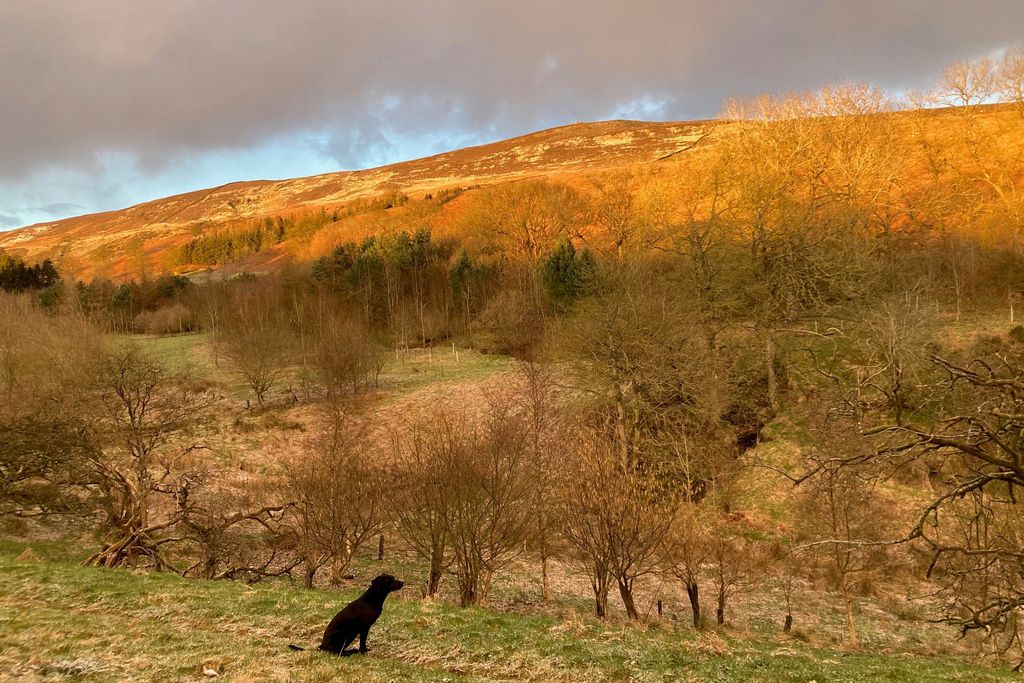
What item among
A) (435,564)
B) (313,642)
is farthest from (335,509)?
(313,642)

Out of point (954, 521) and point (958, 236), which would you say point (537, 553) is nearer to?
point (954, 521)

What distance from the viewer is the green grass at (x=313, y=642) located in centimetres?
847

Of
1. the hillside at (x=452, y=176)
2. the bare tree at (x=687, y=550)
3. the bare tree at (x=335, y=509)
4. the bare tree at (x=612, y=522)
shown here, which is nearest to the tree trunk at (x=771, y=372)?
the bare tree at (x=687, y=550)

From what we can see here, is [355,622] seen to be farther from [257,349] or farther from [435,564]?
[257,349]

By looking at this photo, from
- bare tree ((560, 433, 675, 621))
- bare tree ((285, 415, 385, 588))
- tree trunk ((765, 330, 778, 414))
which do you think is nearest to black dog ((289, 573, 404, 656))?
bare tree ((560, 433, 675, 621))

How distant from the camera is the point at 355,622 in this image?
366 inches

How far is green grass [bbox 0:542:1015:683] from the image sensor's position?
847 centimetres

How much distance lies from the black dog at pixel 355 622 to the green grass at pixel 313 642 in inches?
10.4

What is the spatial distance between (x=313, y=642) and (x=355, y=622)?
6.10ft

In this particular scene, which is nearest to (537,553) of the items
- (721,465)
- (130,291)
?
(721,465)

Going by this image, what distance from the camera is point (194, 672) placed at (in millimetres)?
8156

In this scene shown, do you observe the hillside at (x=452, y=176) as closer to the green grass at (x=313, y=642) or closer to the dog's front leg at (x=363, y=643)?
the green grass at (x=313, y=642)

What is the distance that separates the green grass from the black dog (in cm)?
26

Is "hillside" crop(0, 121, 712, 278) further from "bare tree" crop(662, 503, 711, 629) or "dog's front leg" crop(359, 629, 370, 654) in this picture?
"dog's front leg" crop(359, 629, 370, 654)
